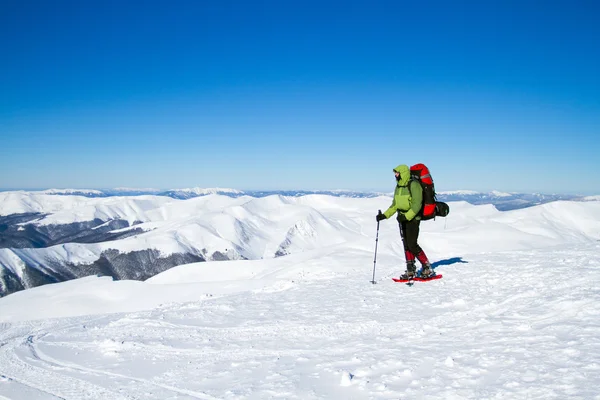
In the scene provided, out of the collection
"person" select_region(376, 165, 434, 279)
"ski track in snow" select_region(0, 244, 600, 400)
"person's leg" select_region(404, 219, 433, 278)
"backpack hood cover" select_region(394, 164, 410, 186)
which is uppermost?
"backpack hood cover" select_region(394, 164, 410, 186)

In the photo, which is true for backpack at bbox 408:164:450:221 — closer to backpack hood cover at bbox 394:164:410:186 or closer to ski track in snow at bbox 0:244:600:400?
backpack hood cover at bbox 394:164:410:186

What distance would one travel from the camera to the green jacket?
11.2 meters

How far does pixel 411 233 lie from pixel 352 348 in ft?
18.5

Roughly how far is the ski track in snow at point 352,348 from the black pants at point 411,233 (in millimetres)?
1227

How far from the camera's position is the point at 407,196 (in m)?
11.5

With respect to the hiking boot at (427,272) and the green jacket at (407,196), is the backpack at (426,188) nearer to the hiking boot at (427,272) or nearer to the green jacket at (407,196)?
the green jacket at (407,196)

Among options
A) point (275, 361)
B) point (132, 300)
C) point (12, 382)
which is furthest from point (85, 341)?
point (132, 300)

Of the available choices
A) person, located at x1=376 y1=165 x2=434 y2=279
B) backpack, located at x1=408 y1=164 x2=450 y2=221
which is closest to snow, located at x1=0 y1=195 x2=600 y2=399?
person, located at x1=376 y1=165 x2=434 y2=279

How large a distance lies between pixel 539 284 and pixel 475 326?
434 centimetres

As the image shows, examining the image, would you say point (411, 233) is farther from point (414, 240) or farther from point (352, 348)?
point (352, 348)

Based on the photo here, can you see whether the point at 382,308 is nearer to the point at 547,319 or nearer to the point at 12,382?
the point at 547,319

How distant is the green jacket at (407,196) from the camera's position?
11219 millimetres

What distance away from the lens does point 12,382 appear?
7.07 metres

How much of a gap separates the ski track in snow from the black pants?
1227mm
